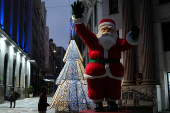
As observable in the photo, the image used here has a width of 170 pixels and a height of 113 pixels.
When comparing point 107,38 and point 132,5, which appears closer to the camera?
point 107,38

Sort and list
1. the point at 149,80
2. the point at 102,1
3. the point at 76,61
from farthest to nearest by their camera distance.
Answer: the point at 102,1 → the point at 149,80 → the point at 76,61

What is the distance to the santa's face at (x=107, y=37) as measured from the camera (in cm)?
505

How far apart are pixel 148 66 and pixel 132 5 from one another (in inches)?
153

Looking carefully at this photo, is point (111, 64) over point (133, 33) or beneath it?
beneath

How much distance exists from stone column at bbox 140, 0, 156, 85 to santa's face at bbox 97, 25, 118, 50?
6.80 meters

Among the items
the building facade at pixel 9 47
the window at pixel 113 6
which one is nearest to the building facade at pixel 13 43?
the building facade at pixel 9 47

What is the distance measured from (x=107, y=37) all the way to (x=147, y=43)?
717 cm

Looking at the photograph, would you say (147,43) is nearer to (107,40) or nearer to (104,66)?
(107,40)

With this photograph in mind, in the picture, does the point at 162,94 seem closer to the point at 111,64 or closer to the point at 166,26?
the point at 166,26

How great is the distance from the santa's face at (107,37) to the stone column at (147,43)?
6802mm

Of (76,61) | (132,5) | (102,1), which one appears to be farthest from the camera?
(102,1)

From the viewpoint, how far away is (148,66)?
1145 centimetres

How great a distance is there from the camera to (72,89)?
9.13 meters

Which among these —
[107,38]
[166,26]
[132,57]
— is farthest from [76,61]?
[166,26]
